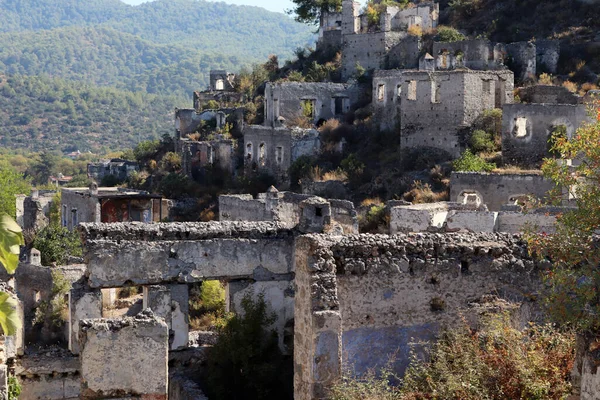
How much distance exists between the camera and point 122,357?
13062 millimetres

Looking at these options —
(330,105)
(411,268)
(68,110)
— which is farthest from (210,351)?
(68,110)

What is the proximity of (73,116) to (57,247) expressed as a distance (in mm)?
106188

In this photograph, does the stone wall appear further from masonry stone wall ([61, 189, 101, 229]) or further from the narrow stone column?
masonry stone wall ([61, 189, 101, 229])

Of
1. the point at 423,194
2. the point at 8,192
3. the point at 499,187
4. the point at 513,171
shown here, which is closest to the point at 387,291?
the point at 499,187

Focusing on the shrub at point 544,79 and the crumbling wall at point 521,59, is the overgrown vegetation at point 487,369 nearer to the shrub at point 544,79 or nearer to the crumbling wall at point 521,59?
the shrub at point 544,79

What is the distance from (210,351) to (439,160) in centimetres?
1979

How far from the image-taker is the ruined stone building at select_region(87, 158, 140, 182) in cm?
5259

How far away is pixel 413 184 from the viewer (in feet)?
109

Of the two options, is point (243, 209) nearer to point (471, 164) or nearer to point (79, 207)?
point (471, 164)

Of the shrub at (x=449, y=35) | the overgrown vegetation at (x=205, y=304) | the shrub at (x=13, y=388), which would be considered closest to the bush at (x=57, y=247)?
the overgrown vegetation at (x=205, y=304)

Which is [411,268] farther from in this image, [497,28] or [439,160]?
[497,28]

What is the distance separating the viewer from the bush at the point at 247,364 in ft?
49.9

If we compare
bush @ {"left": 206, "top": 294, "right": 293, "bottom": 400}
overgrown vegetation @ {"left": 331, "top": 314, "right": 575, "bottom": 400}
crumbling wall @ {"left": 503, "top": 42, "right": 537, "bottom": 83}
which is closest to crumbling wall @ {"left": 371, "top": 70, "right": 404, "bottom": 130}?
crumbling wall @ {"left": 503, "top": 42, "right": 537, "bottom": 83}

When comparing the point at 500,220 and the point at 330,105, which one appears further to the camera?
the point at 330,105
